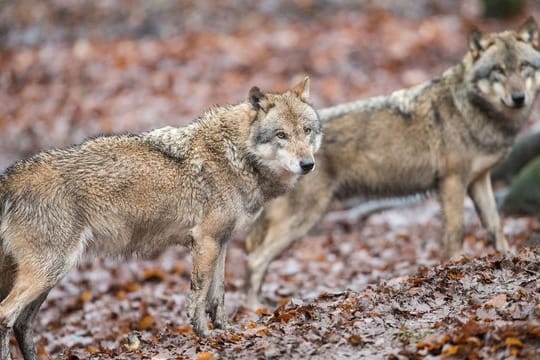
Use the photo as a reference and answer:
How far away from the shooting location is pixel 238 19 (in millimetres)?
23000

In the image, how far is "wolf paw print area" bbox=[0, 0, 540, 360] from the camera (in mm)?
6738

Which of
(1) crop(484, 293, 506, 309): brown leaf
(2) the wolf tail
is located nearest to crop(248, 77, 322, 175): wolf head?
(1) crop(484, 293, 506, 309): brown leaf

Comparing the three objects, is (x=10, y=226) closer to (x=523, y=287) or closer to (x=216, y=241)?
(x=216, y=241)

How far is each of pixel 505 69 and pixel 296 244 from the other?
416cm

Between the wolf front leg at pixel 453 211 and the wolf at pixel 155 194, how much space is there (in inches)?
119

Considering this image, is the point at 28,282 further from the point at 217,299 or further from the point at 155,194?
the point at 217,299

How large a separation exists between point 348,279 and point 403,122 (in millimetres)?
2282

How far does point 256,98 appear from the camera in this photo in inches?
327

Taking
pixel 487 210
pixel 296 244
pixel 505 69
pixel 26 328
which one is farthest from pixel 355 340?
pixel 296 244

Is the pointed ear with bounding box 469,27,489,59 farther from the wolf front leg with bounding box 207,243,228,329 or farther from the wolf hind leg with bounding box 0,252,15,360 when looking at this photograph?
the wolf hind leg with bounding box 0,252,15,360

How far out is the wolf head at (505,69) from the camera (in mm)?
10445

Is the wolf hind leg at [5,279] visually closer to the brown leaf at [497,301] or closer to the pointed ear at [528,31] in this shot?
the brown leaf at [497,301]

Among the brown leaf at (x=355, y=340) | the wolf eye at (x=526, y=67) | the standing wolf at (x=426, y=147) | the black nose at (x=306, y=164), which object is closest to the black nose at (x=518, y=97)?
the standing wolf at (x=426, y=147)

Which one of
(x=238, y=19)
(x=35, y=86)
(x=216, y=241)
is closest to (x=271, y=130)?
(x=216, y=241)
